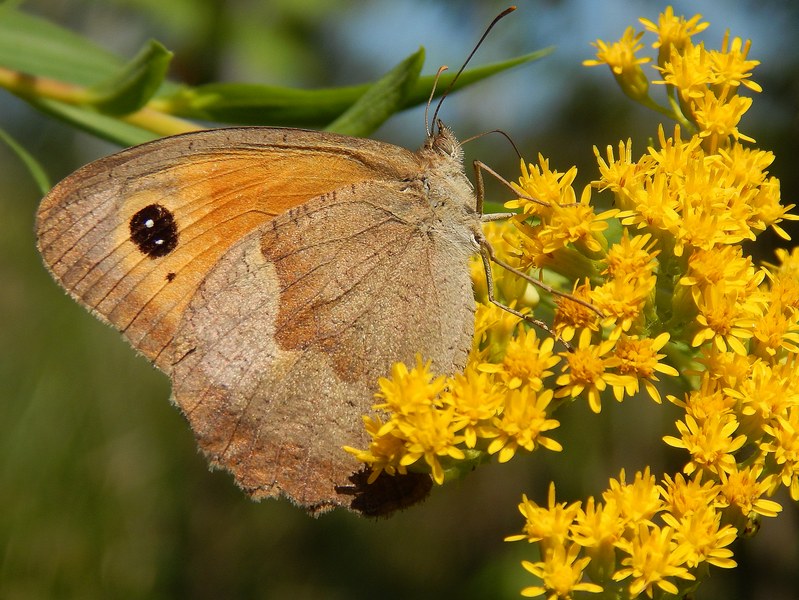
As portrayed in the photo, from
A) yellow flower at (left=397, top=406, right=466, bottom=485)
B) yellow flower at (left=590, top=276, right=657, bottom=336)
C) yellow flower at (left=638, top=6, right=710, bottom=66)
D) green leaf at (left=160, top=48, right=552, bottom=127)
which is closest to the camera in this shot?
yellow flower at (left=397, top=406, right=466, bottom=485)

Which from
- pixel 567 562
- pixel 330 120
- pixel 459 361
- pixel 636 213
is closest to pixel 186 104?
pixel 330 120

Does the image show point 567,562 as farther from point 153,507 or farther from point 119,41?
point 119,41

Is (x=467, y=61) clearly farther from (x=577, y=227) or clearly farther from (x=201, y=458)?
(x=201, y=458)

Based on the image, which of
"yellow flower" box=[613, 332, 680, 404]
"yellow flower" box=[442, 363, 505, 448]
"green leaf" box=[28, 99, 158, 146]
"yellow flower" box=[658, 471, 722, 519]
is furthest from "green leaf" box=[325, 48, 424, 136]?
"yellow flower" box=[658, 471, 722, 519]

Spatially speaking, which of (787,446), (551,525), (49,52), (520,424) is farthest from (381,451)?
(49,52)

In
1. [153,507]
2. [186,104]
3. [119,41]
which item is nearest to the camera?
[186,104]

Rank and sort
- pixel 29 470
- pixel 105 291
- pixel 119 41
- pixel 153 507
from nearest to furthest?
pixel 105 291 → pixel 29 470 → pixel 153 507 → pixel 119 41

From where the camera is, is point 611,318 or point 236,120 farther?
point 236,120

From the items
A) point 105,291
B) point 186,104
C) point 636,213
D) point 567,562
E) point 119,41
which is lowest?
point 567,562

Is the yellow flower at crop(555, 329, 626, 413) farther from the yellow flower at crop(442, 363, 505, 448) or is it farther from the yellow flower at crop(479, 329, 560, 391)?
the yellow flower at crop(442, 363, 505, 448)
